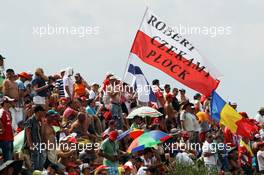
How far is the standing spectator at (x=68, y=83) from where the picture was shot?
31.6 m

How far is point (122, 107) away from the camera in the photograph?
3186 centimetres

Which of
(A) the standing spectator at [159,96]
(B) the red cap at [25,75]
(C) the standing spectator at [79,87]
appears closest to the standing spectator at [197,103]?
(A) the standing spectator at [159,96]

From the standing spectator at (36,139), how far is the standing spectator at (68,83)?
6806 mm

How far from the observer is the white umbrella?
96.9 ft

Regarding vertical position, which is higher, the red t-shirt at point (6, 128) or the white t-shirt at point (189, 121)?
the white t-shirt at point (189, 121)

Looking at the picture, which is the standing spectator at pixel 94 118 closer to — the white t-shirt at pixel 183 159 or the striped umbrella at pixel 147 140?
the striped umbrella at pixel 147 140

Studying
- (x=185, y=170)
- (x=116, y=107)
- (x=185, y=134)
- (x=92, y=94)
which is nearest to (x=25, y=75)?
(x=116, y=107)

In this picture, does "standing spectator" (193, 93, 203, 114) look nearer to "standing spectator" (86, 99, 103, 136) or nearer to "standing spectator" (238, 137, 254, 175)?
"standing spectator" (238, 137, 254, 175)

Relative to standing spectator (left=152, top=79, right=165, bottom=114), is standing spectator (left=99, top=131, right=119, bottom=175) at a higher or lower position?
lower

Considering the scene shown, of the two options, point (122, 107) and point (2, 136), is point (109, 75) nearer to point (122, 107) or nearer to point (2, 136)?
point (122, 107)

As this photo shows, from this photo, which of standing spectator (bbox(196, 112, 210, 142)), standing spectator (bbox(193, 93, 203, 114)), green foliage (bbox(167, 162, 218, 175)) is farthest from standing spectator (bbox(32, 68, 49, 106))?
standing spectator (bbox(193, 93, 203, 114))

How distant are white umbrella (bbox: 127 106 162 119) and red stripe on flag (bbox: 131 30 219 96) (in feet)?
4.36

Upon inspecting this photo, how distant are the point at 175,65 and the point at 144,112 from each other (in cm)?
163

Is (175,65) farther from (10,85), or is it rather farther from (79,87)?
(79,87)
